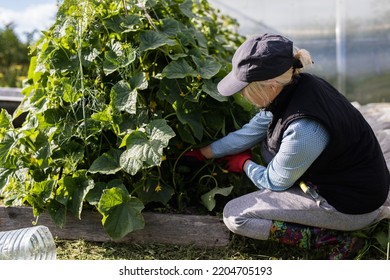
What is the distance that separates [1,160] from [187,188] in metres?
0.81

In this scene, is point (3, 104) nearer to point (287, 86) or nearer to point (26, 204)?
point (26, 204)

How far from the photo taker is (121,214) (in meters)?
2.53

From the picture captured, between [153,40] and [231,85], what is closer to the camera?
[231,85]

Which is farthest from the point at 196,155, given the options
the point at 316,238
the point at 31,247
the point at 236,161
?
the point at 31,247

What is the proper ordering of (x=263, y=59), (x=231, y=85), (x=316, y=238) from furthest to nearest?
(x=316, y=238)
(x=231, y=85)
(x=263, y=59)

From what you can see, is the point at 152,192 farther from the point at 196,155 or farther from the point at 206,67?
the point at 206,67

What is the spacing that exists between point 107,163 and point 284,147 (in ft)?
2.37

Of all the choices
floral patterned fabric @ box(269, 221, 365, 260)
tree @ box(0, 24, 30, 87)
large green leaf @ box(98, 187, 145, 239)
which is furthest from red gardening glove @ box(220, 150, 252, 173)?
tree @ box(0, 24, 30, 87)

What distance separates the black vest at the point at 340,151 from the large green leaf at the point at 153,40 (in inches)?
20.2

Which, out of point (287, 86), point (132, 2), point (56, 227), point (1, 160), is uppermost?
point (132, 2)

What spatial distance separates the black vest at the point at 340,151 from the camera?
233cm
